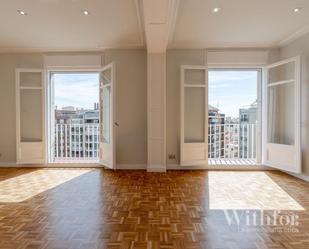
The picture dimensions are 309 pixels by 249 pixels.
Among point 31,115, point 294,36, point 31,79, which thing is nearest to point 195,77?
point 294,36

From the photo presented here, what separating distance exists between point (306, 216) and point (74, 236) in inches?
98.6

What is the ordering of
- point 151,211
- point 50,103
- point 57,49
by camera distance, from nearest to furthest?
point 151,211 < point 57,49 < point 50,103

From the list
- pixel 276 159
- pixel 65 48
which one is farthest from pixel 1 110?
pixel 276 159

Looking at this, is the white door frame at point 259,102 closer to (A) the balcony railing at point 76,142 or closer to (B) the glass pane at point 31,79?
(A) the balcony railing at point 76,142

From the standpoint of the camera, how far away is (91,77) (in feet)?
19.6

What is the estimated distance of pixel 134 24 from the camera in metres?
4.53

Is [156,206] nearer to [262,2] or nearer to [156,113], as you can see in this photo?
[156,113]

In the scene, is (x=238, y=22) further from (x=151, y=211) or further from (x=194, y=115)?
(x=151, y=211)

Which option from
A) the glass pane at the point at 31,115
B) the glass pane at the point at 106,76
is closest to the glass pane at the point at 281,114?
the glass pane at the point at 106,76

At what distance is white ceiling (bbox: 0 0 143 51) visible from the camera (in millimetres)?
3896

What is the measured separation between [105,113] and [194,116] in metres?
1.94

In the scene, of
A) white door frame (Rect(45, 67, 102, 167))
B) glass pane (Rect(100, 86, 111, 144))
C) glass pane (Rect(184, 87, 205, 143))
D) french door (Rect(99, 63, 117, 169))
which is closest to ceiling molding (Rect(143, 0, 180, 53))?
french door (Rect(99, 63, 117, 169))

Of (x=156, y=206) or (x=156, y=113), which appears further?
(x=156, y=113)

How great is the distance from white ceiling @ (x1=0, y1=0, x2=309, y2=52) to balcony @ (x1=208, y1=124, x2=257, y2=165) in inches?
76.7
